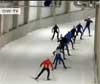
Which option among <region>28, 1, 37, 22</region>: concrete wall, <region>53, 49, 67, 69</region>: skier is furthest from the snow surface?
<region>28, 1, 37, 22</region>: concrete wall

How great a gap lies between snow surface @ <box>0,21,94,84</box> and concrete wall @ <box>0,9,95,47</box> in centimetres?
42

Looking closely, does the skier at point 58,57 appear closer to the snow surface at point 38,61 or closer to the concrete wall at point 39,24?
the snow surface at point 38,61

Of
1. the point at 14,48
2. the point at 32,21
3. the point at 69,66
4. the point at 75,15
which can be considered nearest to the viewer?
the point at 69,66

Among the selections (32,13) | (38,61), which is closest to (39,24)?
(32,13)

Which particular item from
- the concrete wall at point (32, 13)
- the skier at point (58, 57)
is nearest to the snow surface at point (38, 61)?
the skier at point (58, 57)

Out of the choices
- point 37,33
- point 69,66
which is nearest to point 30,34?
point 37,33

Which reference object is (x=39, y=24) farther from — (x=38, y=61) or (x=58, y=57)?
(x=58, y=57)

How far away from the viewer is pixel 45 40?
28859 millimetres

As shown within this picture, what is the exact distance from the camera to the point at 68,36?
77.9 feet

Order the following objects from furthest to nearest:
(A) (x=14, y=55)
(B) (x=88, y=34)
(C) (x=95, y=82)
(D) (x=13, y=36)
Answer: (B) (x=88, y=34) → (D) (x=13, y=36) → (A) (x=14, y=55) → (C) (x=95, y=82)

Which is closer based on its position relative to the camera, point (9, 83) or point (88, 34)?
point (9, 83)

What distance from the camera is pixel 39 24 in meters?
34.0

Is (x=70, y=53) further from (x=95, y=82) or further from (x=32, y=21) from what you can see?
(x=32, y=21)

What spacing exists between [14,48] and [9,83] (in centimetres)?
821
